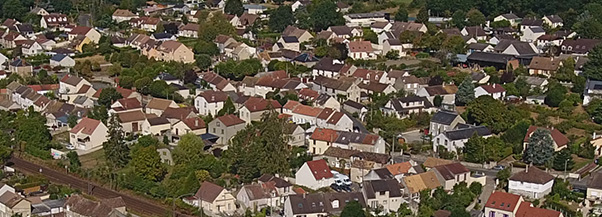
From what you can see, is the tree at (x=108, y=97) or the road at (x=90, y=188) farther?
the tree at (x=108, y=97)

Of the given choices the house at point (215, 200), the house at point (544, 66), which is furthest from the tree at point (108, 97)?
the house at point (544, 66)

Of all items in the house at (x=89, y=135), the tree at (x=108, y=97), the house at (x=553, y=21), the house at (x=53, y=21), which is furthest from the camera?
the house at (x=53, y=21)

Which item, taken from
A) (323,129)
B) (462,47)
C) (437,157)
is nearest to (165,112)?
(323,129)

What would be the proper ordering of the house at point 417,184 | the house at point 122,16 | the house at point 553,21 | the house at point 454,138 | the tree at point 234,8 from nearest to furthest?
1. the house at point 417,184
2. the house at point 454,138
3. the house at point 553,21
4. the house at point 122,16
5. the tree at point 234,8

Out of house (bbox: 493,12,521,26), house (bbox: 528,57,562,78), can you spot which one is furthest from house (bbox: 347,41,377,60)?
house (bbox: 493,12,521,26)

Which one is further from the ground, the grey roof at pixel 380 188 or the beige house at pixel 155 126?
the grey roof at pixel 380 188

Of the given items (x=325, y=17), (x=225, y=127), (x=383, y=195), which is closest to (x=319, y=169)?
(x=383, y=195)

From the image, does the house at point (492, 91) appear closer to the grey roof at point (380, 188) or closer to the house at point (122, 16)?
the grey roof at point (380, 188)
